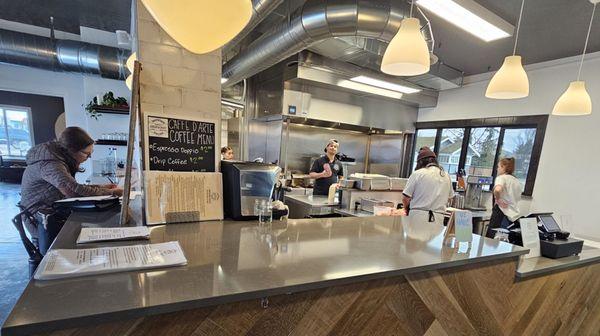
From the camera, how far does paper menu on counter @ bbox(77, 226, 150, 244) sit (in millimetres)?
1043

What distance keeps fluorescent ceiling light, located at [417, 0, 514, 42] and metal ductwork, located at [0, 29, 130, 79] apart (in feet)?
13.5

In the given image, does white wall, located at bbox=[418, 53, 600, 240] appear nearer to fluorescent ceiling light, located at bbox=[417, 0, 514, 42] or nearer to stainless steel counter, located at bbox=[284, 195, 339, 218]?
fluorescent ceiling light, located at bbox=[417, 0, 514, 42]

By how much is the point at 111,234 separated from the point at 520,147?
539 centimetres

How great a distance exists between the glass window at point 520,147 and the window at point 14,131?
430 inches

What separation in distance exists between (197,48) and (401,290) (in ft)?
4.16

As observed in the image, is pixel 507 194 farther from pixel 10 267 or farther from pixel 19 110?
pixel 19 110

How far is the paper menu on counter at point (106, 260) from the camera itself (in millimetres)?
774

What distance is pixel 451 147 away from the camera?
17.3 ft

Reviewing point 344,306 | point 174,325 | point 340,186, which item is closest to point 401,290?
point 344,306

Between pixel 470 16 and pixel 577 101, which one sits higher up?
pixel 470 16

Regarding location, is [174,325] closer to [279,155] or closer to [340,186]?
[340,186]

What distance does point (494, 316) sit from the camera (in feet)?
4.49

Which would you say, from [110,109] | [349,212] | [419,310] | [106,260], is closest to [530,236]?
[419,310]

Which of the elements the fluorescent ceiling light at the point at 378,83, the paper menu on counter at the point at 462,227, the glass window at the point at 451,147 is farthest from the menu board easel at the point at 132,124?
the glass window at the point at 451,147
